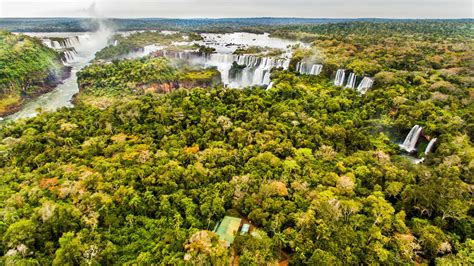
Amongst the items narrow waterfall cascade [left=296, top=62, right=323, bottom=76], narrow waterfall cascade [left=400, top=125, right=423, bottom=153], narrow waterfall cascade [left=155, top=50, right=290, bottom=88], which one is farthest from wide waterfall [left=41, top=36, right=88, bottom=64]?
narrow waterfall cascade [left=400, top=125, right=423, bottom=153]

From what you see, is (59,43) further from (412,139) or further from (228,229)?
(412,139)

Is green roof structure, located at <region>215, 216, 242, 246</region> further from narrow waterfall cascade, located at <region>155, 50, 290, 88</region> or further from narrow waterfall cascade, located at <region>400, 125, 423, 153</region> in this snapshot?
narrow waterfall cascade, located at <region>155, 50, 290, 88</region>

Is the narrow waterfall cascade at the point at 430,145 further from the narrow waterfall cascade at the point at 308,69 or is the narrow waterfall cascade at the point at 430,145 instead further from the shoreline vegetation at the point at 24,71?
the shoreline vegetation at the point at 24,71

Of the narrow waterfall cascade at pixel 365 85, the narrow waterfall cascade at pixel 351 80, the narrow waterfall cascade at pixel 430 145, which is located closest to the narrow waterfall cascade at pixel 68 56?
the narrow waterfall cascade at pixel 351 80

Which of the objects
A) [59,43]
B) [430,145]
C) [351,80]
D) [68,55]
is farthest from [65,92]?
[430,145]

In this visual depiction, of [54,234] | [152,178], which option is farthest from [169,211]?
[54,234]

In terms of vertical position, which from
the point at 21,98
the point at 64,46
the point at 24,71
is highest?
the point at 24,71
